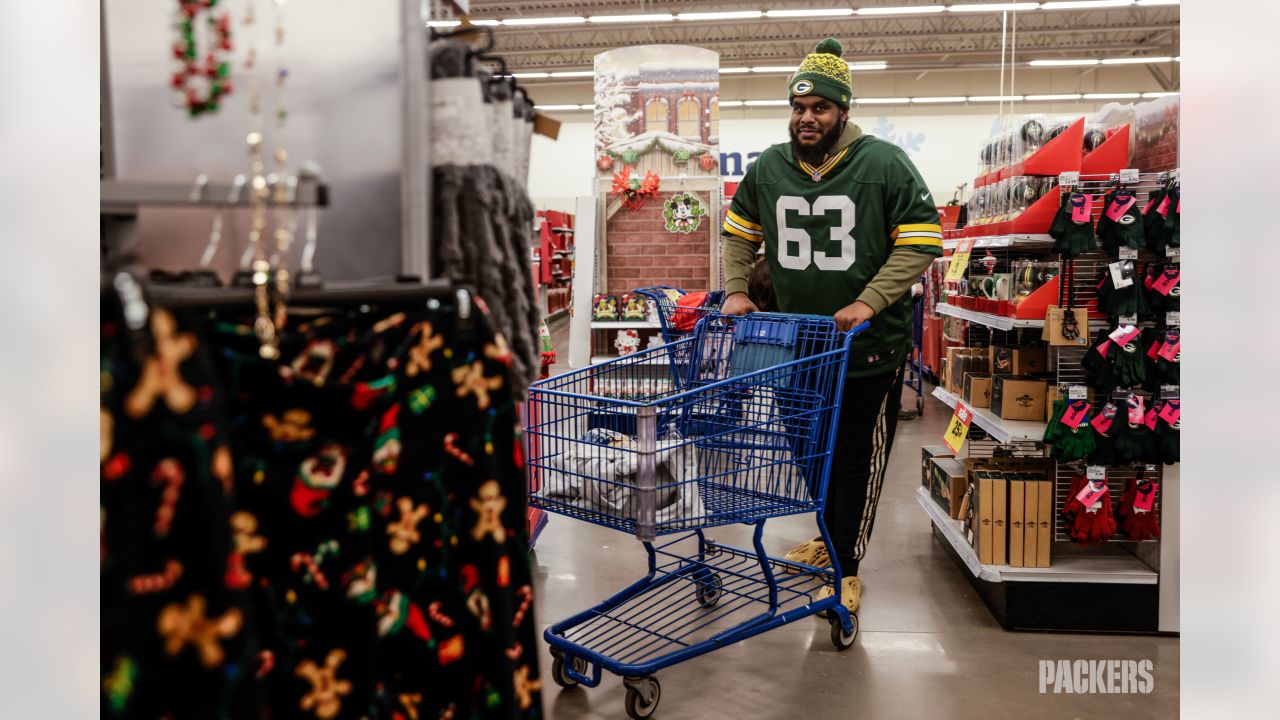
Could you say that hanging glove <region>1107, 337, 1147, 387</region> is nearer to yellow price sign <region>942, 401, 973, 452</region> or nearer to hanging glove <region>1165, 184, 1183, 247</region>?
hanging glove <region>1165, 184, 1183, 247</region>

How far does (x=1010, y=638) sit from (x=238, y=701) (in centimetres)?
315

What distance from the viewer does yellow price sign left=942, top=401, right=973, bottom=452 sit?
12.8 feet

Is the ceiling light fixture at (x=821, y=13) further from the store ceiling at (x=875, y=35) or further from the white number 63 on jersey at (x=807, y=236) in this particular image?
the white number 63 on jersey at (x=807, y=236)

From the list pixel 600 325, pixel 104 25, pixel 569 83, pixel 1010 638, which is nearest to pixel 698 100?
pixel 600 325

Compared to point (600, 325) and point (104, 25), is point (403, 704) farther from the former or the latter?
point (600, 325)

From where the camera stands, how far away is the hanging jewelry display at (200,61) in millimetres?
1154

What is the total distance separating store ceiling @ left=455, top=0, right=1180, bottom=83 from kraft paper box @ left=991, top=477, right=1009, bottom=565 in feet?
43.3

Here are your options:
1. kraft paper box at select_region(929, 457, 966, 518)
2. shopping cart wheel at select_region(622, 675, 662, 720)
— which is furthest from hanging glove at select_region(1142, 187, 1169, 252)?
shopping cart wheel at select_region(622, 675, 662, 720)

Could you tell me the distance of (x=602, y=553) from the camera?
4.57m

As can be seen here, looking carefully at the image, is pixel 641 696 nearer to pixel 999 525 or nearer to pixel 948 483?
pixel 999 525

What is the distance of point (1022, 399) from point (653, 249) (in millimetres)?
3927

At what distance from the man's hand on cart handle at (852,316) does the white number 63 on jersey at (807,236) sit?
1.00 feet

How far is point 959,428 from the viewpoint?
3.98 meters
